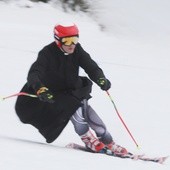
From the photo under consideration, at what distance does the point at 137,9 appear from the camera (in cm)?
1738

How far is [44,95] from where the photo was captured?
5.51 m

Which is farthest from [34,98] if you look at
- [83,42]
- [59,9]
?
[59,9]

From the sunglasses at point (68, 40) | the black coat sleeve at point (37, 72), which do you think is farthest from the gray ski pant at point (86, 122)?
the sunglasses at point (68, 40)

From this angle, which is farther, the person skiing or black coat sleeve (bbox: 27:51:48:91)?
the person skiing

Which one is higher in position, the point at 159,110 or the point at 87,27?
the point at 159,110

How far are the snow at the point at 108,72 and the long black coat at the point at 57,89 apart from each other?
0.75ft

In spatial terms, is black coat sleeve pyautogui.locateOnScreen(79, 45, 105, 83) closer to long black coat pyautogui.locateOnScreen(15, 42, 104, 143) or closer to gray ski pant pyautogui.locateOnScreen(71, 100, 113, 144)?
long black coat pyautogui.locateOnScreen(15, 42, 104, 143)

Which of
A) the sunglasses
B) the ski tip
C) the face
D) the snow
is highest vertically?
the sunglasses

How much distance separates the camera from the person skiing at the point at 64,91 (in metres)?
5.78

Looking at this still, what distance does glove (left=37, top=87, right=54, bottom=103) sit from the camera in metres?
5.51

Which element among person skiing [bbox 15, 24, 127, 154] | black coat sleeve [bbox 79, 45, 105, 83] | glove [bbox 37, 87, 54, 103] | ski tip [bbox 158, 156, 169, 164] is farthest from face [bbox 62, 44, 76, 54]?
ski tip [bbox 158, 156, 169, 164]

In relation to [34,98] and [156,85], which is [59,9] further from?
[34,98]

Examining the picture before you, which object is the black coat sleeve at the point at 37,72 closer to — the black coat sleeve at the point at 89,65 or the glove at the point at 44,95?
the glove at the point at 44,95

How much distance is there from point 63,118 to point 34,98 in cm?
32
